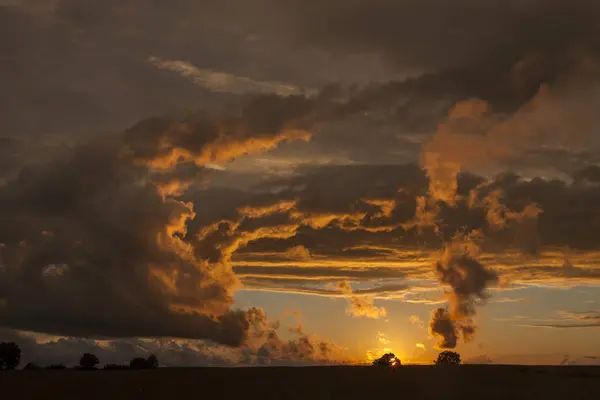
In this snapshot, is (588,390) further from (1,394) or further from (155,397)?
(1,394)

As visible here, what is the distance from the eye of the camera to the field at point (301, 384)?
5456cm

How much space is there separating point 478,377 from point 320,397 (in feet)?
54.2

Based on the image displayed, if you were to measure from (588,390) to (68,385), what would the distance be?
131ft

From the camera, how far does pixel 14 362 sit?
352ft

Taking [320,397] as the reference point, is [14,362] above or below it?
above

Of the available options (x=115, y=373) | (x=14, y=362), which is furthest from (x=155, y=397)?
(x=14, y=362)

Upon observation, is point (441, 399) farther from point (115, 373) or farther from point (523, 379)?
point (115, 373)

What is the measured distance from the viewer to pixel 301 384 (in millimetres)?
57562

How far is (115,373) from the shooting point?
62.9 metres

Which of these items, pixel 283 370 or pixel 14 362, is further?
pixel 14 362

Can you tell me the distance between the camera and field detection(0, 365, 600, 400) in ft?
179

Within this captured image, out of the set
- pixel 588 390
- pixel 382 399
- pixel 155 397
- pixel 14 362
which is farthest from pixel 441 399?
pixel 14 362

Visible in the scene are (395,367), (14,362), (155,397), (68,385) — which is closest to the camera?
(155,397)

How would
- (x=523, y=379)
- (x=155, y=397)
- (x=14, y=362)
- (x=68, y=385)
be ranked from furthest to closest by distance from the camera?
(x=14, y=362), (x=523, y=379), (x=68, y=385), (x=155, y=397)
